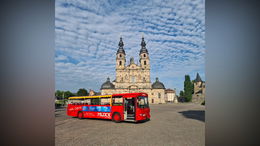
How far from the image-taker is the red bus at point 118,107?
11.0m

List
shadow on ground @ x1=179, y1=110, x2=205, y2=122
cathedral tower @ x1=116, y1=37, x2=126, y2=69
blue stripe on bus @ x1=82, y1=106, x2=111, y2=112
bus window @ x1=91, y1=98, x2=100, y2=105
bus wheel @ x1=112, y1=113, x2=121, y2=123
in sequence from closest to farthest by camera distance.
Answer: bus wheel @ x1=112, y1=113, x2=121, y2=123, blue stripe on bus @ x1=82, y1=106, x2=111, y2=112, bus window @ x1=91, y1=98, x2=100, y2=105, shadow on ground @ x1=179, y1=110, x2=205, y2=122, cathedral tower @ x1=116, y1=37, x2=126, y2=69

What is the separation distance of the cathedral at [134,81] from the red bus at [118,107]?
39426mm

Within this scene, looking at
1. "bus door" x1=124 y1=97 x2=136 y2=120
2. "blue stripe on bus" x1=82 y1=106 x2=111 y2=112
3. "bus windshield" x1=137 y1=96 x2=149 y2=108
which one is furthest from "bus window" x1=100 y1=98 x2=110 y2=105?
"bus windshield" x1=137 y1=96 x2=149 y2=108

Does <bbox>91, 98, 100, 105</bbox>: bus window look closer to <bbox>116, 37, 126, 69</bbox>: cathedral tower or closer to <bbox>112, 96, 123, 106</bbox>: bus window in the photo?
<bbox>112, 96, 123, 106</bbox>: bus window

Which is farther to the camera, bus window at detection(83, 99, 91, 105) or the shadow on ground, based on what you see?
bus window at detection(83, 99, 91, 105)

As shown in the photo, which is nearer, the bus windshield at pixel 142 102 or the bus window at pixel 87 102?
the bus windshield at pixel 142 102

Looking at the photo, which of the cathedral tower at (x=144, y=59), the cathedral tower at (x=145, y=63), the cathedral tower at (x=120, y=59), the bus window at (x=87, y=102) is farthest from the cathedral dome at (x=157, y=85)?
the bus window at (x=87, y=102)

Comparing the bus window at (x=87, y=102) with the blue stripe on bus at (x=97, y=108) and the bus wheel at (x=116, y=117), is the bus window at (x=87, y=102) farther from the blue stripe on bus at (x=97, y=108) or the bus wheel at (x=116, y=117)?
the bus wheel at (x=116, y=117)

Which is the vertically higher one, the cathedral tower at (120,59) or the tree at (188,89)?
the cathedral tower at (120,59)

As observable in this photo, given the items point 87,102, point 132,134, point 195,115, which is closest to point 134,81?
point 195,115

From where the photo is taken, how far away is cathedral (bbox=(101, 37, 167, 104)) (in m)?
53.2

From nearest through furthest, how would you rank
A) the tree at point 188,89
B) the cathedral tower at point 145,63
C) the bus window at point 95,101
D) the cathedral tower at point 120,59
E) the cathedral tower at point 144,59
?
the bus window at point 95,101
the cathedral tower at point 120,59
the cathedral tower at point 145,63
the cathedral tower at point 144,59
the tree at point 188,89
